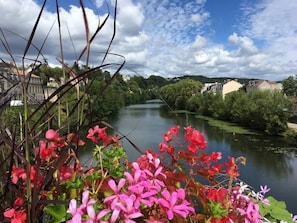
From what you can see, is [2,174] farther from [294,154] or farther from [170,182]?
[294,154]

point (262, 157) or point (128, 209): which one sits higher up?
point (128, 209)

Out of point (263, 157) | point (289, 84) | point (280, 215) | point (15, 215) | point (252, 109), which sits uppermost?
point (15, 215)

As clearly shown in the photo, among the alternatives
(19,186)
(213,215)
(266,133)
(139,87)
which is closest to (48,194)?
(19,186)

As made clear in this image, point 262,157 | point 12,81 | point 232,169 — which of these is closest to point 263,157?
point 262,157

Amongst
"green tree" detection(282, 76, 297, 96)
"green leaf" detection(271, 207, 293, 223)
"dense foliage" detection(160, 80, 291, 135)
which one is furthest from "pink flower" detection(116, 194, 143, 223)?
"green tree" detection(282, 76, 297, 96)

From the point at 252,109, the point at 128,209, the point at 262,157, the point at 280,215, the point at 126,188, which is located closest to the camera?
the point at 128,209

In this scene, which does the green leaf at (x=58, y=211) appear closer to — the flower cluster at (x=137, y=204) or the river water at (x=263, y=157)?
the flower cluster at (x=137, y=204)

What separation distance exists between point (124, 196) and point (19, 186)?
11.5 inches

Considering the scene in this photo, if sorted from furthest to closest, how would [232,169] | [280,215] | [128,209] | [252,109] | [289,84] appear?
[289,84], [252,109], [280,215], [232,169], [128,209]

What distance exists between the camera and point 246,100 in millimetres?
31359

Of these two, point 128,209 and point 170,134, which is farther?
point 170,134

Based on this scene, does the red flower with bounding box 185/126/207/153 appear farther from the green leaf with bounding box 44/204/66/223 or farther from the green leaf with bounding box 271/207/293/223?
the green leaf with bounding box 271/207/293/223

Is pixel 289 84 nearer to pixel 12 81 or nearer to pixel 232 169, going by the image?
pixel 232 169

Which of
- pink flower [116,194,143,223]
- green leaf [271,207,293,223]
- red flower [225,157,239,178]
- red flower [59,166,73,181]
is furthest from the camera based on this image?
green leaf [271,207,293,223]
